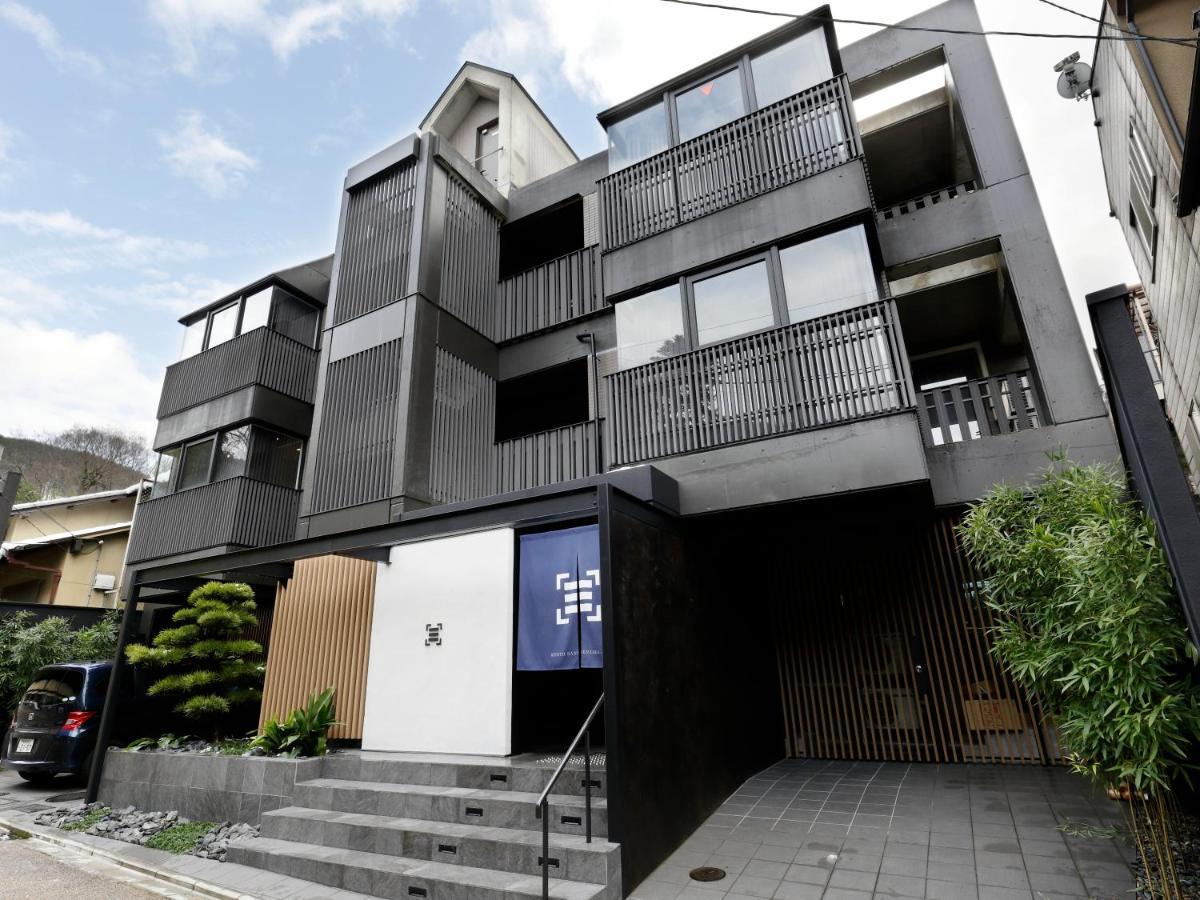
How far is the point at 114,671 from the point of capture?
8445mm

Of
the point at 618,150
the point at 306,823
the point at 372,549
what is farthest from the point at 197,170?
the point at 306,823

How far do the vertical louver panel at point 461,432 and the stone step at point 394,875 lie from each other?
4690 millimetres

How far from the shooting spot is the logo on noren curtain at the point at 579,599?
5.60 m

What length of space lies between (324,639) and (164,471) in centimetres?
823

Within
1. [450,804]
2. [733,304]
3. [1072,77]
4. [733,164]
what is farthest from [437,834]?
[1072,77]

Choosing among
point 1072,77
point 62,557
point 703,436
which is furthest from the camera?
point 62,557

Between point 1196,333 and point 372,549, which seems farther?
point 372,549

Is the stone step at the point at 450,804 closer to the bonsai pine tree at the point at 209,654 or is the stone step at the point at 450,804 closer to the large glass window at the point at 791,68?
the bonsai pine tree at the point at 209,654

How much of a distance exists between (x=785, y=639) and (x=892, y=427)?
12.6 feet

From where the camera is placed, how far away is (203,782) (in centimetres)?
704

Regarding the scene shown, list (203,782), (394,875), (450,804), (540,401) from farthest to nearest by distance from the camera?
(540,401), (203,782), (450,804), (394,875)

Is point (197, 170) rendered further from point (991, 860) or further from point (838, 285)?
point (991, 860)

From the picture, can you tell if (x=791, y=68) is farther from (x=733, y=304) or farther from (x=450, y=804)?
(x=450, y=804)

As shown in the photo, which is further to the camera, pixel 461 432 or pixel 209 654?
pixel 461 432
